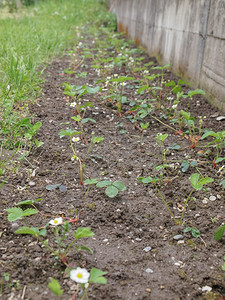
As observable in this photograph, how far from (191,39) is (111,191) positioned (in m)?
1.84

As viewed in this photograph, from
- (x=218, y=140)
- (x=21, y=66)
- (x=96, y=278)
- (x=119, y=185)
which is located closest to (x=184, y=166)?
(x=218, y=140)

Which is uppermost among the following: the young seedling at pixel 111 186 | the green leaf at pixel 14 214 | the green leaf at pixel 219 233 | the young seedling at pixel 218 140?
the young seedling at pixel 218 140

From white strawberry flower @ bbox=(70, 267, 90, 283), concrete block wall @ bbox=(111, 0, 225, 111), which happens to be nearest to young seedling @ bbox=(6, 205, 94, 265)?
white strawberry flower @ bbox=(70, 267, 90, 283)

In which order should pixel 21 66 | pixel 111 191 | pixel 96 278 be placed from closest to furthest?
pixel 96 278 → pixel 111 191 → pixel 21 66

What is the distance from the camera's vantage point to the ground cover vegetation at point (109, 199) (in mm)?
1122

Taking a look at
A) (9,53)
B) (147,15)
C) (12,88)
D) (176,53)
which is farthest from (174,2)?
(12,88)

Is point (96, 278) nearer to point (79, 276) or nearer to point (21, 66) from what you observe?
point (79, 276)

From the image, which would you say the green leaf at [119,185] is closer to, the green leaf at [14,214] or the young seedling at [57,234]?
the young seedling at [57,234]

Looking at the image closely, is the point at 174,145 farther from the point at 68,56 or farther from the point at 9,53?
the point at 68,56

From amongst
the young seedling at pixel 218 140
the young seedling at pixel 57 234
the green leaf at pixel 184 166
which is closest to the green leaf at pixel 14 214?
the young seedling at pixel 57 234

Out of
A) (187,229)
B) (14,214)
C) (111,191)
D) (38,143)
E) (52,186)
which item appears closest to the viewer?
(14,214)

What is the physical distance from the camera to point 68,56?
4.04 m

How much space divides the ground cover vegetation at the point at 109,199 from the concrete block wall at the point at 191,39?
197 mm

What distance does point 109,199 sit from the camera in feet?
5.06
